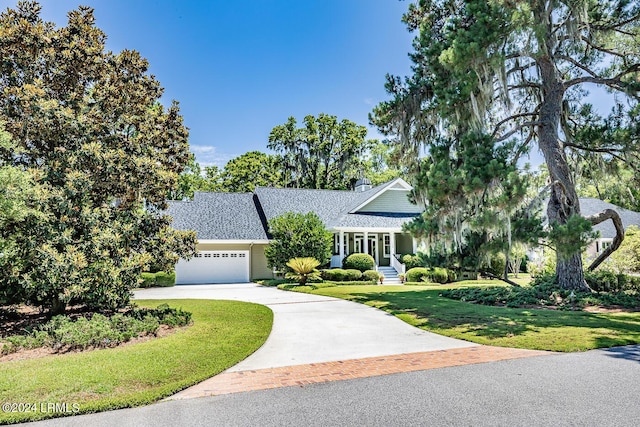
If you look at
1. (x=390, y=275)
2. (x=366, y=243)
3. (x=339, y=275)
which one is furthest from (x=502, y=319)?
(x=366, y=243)

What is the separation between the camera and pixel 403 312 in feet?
35.2

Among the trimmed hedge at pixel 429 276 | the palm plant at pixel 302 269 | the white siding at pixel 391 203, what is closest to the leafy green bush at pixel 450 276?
the trimmed hedge at pixel 429 276

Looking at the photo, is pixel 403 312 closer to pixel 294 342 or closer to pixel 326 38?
pixel 294 342

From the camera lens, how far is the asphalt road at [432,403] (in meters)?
3.91

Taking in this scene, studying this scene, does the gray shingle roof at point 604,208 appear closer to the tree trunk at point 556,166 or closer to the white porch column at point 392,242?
the white porch column at point 392,242

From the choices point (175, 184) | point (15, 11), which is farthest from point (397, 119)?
point (15, 11)

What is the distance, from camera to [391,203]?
27.3m

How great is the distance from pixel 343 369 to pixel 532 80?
1440 centimetres

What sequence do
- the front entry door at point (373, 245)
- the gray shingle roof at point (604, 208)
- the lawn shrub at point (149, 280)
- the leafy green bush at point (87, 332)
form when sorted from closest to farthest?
1. the leafy green bush at point (87, 332)
2. the lawn shrub at point (149, 280)
3. the front entry door at point (373, 245)
4. the gray shingle roof at point (604, 208)

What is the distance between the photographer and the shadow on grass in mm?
8055

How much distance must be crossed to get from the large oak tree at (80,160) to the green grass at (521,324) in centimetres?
636

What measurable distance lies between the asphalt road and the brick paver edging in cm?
23

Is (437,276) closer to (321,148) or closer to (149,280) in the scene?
(149,280)

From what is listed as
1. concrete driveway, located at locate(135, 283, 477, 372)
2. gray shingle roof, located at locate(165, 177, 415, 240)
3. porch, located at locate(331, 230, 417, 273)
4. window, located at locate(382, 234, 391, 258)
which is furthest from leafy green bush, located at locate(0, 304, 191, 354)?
window, located at locate(382, 234, 391, 258)
